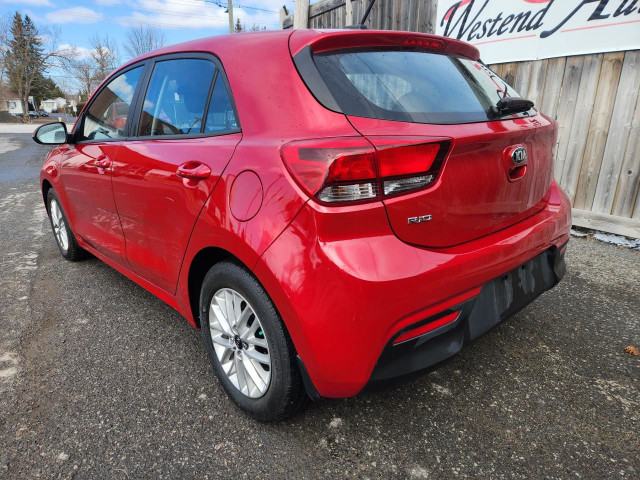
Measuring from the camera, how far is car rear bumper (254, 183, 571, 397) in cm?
138

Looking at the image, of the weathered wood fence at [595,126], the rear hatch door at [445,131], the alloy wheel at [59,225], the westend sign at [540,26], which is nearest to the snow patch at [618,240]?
the weathered wood fence at [595,126]

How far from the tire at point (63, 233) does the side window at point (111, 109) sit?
0.89 m

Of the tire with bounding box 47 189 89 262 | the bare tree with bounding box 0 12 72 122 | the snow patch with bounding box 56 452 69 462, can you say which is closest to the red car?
the snow patch with bounding box 56 452 69 462

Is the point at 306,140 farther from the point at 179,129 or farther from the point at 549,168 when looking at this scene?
the point at 549,168

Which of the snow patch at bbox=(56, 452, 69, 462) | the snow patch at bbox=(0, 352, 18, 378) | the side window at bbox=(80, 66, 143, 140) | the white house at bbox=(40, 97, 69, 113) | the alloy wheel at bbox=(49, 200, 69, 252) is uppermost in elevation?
the side window at bbox=(80, 66, 143, 140)

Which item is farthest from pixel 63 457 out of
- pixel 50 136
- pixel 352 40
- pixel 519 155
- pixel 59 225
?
pixel 59 225

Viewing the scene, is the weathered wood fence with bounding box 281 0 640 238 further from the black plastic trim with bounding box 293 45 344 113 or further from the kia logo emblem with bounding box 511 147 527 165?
the black plastic trim with bounding box 293 45 344 113

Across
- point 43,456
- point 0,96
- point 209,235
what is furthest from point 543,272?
point 0,96

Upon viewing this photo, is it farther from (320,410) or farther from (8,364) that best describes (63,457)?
(320,410)

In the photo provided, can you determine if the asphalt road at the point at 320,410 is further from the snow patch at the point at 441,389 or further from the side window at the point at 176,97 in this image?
the side window at the point at 176,97

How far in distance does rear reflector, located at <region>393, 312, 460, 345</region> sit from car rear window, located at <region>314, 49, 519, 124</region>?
70 cm

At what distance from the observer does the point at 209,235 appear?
5.85 ft

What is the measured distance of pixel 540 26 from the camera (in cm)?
435

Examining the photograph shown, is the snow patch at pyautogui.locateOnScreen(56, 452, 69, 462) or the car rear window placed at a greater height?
the car rear window
